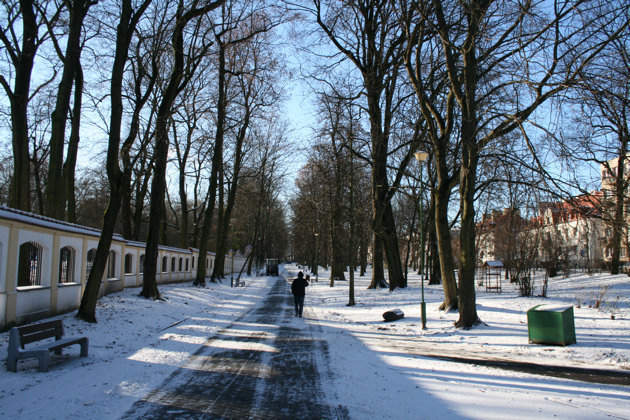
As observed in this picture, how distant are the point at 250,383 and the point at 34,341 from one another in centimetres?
377

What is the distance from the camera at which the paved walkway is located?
5.41 m

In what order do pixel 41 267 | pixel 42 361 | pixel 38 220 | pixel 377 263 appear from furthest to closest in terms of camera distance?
pixel 377 263
pixel 41 267
pixel 38 220
pixel 42 361

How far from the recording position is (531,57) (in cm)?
863

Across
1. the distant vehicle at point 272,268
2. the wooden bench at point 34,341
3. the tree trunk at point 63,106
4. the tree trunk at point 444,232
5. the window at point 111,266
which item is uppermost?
the tree trunk at point 63,106

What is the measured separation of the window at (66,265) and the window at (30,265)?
1.53m

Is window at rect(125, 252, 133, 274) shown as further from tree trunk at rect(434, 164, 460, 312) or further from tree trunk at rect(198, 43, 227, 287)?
tree trunk at rect(434, 164, 460, 312)

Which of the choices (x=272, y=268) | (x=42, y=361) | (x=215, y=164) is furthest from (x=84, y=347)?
(x=272, y=268)

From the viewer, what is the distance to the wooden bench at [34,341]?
6.77 m

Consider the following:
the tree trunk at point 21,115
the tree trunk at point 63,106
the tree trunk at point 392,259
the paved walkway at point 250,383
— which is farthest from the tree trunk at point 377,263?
the tree trunk at point 21,115

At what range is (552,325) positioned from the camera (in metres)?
9.60

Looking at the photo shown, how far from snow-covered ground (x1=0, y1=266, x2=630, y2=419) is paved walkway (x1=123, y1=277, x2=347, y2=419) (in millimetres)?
297

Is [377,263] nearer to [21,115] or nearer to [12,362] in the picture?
[21,115]

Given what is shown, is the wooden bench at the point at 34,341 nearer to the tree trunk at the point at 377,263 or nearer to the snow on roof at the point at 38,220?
the snow on roof at the point at 38,220

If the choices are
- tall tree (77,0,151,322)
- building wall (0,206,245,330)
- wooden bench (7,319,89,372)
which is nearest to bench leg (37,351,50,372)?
wooden bench (7,319,89,372)
